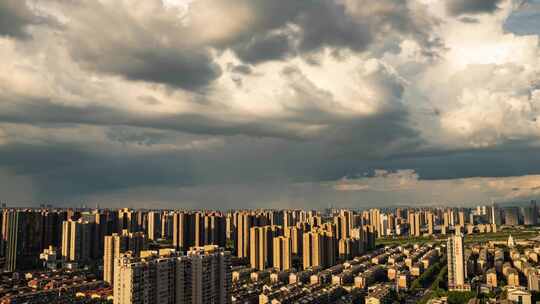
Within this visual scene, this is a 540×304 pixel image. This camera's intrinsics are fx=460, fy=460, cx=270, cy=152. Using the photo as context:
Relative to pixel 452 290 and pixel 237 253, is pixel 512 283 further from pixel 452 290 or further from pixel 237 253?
pixel 237 253

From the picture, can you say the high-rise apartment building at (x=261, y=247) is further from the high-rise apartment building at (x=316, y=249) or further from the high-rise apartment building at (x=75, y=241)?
the high-rise apartment building at (x=75, y=241)

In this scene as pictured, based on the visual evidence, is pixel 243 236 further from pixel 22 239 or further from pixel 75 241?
pixel 22 239

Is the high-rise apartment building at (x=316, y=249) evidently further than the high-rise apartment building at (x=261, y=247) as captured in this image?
No

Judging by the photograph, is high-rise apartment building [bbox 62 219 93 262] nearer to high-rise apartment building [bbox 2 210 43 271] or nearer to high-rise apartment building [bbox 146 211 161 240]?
high-rise apartment building [bbox 2 210 43 271]

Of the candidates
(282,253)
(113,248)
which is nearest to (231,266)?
(113,248)

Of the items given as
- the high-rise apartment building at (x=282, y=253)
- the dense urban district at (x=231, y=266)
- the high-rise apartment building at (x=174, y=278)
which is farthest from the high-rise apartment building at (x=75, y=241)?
the high-rise apartment building at (x=174, y=278)

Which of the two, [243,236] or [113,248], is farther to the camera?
[243,236]

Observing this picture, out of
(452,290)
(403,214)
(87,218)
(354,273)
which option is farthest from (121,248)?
(403,214)

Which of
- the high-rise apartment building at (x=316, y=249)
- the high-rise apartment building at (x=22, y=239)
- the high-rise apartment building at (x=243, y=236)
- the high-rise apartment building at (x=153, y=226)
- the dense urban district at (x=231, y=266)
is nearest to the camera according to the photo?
the dense urban district at (x=231, y=266)

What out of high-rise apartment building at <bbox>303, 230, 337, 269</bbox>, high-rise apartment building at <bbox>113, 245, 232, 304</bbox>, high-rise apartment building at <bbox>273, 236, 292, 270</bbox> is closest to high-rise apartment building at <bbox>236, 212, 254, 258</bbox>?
high-rise apartment building at <bbox>273, 236, 292, 270</bbox>

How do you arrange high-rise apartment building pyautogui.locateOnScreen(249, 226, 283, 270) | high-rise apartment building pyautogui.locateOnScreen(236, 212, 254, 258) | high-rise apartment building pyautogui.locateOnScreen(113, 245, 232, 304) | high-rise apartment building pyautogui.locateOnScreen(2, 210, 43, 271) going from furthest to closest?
high-rise apartment building pyautogui.locateOnScreen(236, 212, 254, 258), high-rise apartment building pyautogui.locateOnScreen(249, 226, 283, 270), high-rise apartment building pyautogui.locateOnScreen(2, 210, 43, 271), high-rise apartment building pyautogui.locateOnScreen(113, 245, 232, 304)
